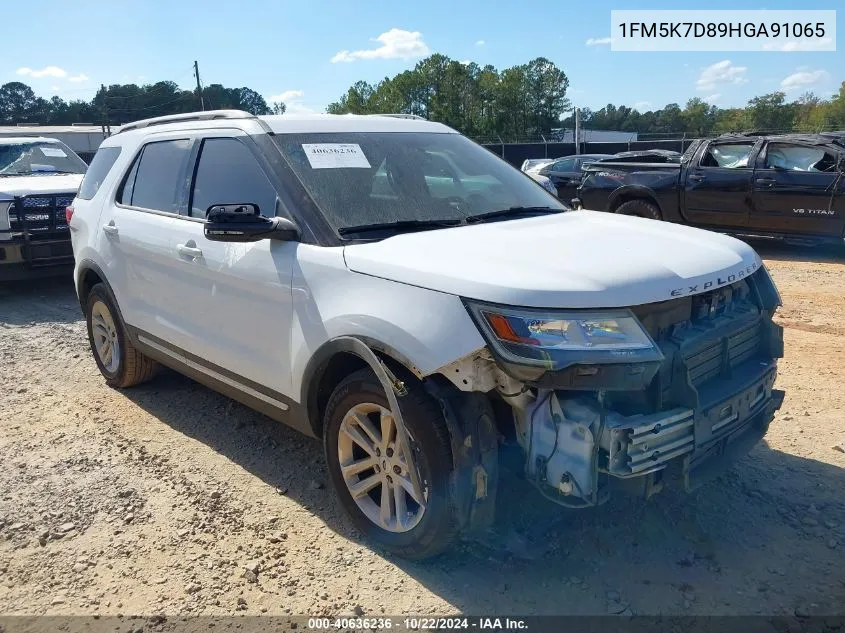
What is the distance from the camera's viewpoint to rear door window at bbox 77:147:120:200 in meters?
5.18

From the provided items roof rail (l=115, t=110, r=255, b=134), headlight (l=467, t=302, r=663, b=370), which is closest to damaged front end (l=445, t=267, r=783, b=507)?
headlight (l=467, t=302, r=663, b=370)

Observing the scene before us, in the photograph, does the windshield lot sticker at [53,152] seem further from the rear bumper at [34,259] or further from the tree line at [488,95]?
the tree line at [488,95]

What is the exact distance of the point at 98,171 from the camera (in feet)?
17.5

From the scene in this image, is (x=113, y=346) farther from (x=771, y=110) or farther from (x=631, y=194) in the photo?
(x=771, y=110)

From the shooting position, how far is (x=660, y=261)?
2.87m

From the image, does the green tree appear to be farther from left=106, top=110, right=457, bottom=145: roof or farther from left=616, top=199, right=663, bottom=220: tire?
left=106, top=110, right=457, bottom=145: roof

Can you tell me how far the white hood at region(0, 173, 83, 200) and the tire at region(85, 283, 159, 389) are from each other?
3989 mm

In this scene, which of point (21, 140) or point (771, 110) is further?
point (771, 110)

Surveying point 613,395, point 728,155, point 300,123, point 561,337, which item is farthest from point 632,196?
point 561,337

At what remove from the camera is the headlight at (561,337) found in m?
2.51

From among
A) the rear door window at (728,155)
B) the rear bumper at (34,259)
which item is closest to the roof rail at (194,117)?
the rear bumper at (34,259)

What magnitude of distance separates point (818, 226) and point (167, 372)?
8.55 m

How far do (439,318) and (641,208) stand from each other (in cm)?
953

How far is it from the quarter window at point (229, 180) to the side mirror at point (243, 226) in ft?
0.70
